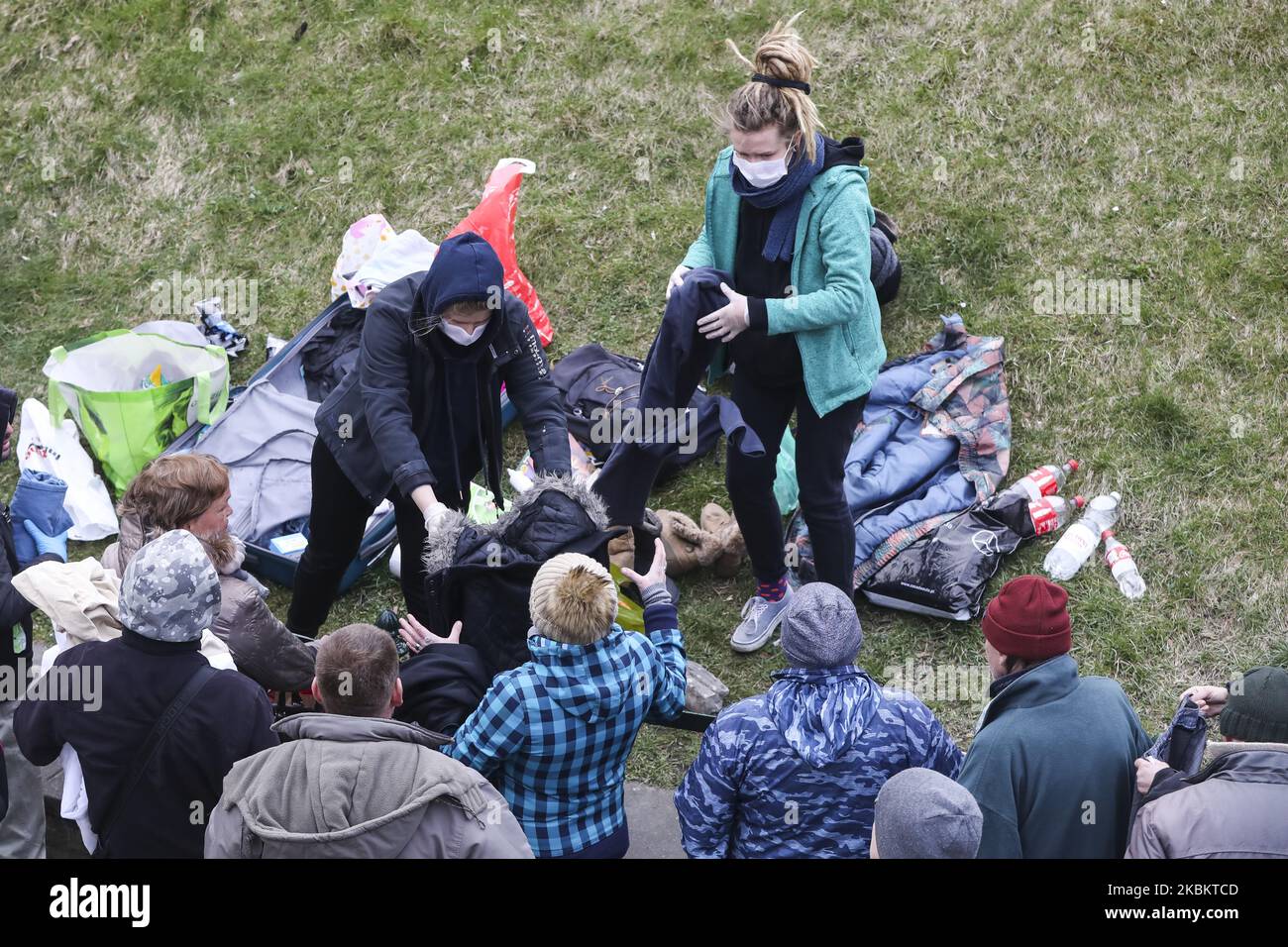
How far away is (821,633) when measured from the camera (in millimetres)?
3359

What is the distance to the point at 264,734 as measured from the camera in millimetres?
3484

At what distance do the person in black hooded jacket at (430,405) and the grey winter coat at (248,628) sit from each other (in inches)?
21.0

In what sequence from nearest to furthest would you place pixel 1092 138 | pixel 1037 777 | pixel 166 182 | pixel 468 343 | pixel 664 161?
pixel 1037 777
pixel 468 343
pixel 1092 138
pixel 664 161
pixel 166 182

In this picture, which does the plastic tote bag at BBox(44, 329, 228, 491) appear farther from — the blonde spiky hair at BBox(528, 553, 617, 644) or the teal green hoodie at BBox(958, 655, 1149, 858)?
the teal green hoodie at BBox(958, 655, 1149, 858)

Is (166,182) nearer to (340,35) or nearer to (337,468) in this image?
(340,35)

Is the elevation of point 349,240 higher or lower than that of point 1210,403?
higher

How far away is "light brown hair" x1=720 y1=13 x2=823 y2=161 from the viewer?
4281mm

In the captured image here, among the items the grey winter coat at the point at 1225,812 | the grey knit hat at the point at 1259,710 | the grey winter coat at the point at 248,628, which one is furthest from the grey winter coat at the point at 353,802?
the grey knit hat at the point at 1259,710

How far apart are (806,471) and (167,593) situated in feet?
7.86

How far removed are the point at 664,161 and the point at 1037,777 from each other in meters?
5.05

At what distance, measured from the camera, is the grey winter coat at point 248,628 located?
13.6 ft

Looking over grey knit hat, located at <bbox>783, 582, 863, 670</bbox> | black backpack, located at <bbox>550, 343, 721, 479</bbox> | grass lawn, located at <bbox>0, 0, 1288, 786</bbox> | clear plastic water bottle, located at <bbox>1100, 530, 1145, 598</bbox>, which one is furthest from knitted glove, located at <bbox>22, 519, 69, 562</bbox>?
clear plastic water bottle, located at <bbox>1100, 530, 1145, 598</bbox>

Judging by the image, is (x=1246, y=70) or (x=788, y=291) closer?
(x=788, y=291)
